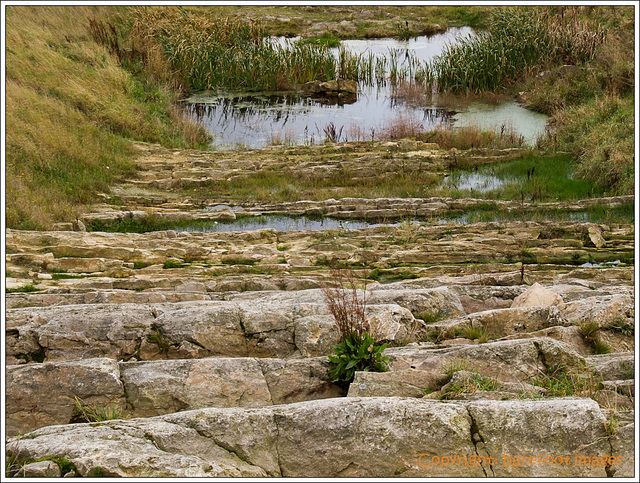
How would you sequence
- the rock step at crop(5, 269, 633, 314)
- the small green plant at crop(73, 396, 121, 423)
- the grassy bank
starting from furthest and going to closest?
the grassy bank
the rock step at crop(5, 269, 633, 314)
the small green plant at crop(73, 396, 121, 423)

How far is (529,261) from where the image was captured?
1268 cm

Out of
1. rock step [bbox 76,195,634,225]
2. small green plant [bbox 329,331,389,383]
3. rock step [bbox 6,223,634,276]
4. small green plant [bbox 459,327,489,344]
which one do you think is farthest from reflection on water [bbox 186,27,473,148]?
small green plant [bbox 329,331,389,383]

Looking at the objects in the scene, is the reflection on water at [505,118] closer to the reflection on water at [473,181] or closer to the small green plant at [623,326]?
the reflection on water at [473,181]

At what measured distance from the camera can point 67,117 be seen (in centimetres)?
1991

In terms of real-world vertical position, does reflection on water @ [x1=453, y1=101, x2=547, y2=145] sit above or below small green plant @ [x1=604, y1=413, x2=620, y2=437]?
below

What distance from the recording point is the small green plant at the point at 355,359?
641 cm

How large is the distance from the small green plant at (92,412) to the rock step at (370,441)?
70 cm

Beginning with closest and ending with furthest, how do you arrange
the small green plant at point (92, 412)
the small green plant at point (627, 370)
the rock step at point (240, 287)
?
the small green plant at point (92, 412) → the small green plant at point (627, 370) → the rock step at point (240, 287)

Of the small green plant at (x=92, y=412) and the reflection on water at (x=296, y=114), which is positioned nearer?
the small green plant at (x=92, y=412)

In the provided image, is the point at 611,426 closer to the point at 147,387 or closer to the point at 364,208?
the point at 147,387

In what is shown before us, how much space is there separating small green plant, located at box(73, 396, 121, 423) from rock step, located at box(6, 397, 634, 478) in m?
0.70

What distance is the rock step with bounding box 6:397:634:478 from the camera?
4.66m

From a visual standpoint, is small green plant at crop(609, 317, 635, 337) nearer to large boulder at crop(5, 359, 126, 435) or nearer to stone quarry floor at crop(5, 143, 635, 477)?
stone quarry floor at crop(5, 143, 635, 477)

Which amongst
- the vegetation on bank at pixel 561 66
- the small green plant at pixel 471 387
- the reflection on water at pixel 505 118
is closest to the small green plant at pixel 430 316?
the small green plant at pixel 471 387
